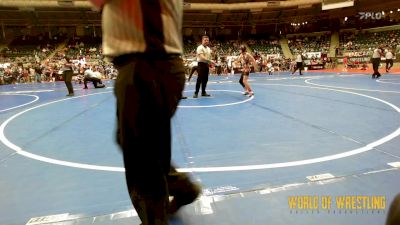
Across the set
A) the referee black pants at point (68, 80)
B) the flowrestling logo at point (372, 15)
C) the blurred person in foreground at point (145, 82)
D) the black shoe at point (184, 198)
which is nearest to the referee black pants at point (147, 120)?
the blurred person in foreground at point (145, 82)

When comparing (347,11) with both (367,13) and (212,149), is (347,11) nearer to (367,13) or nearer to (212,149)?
(367,13)

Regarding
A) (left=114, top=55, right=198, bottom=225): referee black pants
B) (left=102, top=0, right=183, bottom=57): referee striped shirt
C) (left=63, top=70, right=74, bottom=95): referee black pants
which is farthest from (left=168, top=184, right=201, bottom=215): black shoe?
(left=63, top=70, right=74, bottom=95): referee black pants

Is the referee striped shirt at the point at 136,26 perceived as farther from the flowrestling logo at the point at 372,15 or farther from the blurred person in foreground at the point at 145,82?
the flowrestling logo at the point at 372,15

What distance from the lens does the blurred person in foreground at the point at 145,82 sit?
150 cm

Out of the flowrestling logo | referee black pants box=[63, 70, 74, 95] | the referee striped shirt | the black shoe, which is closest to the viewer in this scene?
the referee striped shirt

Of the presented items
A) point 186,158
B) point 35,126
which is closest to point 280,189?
point 186,158

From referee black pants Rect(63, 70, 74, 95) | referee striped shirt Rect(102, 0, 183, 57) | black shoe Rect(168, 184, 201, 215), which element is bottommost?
black shoe Rect(168, 184, 201, 215)

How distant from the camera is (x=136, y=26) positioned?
1496 millimetres

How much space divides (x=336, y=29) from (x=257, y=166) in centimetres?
4206

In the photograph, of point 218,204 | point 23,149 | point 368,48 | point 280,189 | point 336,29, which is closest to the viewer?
point 218,204

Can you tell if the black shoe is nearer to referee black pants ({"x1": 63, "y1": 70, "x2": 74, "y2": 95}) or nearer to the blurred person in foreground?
the blurred person in foreground

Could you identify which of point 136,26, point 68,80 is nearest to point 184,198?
point 136,26

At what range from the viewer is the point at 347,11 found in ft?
128

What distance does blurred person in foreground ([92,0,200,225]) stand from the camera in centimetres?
150
